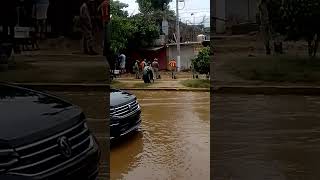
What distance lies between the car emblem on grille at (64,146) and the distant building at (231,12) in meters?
3.38

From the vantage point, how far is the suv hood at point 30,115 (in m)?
2.91

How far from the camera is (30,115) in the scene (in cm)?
315

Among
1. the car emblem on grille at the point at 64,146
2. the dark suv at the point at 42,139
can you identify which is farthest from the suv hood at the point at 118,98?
the car emblem on grille at the point at 64,146

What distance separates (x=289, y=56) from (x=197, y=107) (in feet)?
22.5

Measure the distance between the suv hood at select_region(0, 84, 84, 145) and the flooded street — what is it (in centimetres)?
243

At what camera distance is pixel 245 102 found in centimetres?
1023

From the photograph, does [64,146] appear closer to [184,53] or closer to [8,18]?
[8,18]

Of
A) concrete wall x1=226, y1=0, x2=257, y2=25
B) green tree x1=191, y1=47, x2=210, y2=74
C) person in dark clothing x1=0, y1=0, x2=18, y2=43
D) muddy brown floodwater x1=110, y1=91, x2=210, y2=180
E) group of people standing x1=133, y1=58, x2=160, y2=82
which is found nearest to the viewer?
person in dark clothing x1=0, y1=0, x2=18, y2=43

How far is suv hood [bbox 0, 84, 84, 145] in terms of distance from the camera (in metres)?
2.91

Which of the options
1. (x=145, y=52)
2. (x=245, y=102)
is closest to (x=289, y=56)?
(x=245, y=102)

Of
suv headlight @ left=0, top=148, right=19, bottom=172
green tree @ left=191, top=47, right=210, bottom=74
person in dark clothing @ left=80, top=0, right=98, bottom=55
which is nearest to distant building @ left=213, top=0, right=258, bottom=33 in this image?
person in dark clothing @ left=80, top=0, right=98, bottom=55

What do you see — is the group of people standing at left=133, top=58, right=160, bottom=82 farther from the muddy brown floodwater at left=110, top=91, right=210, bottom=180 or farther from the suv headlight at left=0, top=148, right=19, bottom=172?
the suv headlight at left=0, top=148, right=19, bottom=172

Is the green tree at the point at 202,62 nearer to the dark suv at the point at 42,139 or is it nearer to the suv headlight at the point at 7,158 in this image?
the dark suv at the point at 42,139

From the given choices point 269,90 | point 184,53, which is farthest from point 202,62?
point 269,90
